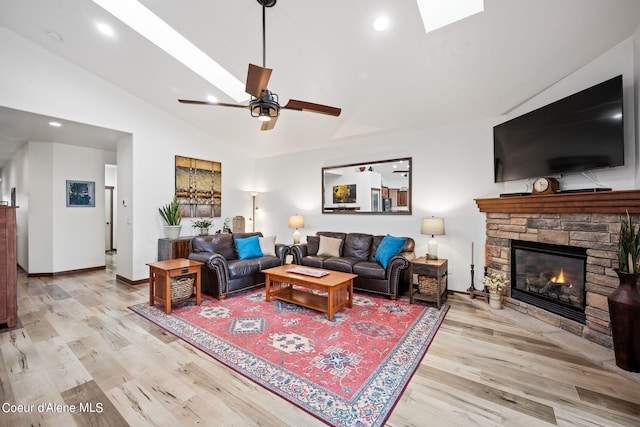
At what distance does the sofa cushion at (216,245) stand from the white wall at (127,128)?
1.39m

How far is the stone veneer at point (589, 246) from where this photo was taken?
2.61 meters

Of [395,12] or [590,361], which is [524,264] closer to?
[590,361]

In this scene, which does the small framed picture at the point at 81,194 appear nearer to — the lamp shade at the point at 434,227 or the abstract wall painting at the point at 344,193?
the abstract wall painting at the point at 344,193

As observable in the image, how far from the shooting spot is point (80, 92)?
13.9 ft

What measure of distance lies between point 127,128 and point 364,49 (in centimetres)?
433

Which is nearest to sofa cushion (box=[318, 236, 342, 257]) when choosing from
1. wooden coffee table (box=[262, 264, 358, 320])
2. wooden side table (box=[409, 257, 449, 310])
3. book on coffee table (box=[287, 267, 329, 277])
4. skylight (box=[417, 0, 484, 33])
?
wooden coffee table (box=[262, 264, 358, 320])

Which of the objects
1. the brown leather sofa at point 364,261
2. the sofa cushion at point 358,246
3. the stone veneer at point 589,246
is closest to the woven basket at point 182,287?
the brown leather sofa at point 364,261

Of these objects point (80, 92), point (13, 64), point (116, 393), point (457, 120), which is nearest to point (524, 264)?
point (457, 120)

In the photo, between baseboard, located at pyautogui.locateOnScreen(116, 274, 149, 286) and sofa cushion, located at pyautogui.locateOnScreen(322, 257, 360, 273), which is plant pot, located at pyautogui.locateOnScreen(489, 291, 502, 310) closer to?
sofa cushion, located at pyautogui.locateOnScreen(322, 257, 360, 273)

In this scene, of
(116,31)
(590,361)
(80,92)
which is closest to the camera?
(590,361)

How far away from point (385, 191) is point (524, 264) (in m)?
2.42

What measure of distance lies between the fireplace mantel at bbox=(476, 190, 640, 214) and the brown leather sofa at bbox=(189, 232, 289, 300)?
363 centimetres

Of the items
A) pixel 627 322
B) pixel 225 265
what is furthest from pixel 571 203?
pixel 225 265

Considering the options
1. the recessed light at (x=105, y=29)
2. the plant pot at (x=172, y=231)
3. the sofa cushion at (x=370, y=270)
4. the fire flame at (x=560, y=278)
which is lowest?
the sofa cushion at (x=370, y=270)
